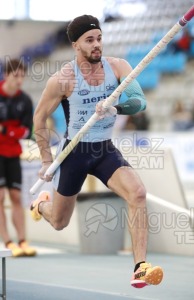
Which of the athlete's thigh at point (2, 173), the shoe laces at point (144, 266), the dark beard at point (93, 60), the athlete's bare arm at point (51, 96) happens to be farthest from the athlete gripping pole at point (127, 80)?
the athlete's thigh at point (2, 173)

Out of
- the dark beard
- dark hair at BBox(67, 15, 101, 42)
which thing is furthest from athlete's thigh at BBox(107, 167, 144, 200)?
dark hair at BBox(67, 15, 101, 42)

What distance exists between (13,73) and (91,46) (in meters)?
2.92

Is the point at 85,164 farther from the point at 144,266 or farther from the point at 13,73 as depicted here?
the point at 13,73

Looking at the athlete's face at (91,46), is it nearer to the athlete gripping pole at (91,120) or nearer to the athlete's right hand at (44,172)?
the athlete gripping pole at (91,120)

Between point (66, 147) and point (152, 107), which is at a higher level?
point (152, 107)

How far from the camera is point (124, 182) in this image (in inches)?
237

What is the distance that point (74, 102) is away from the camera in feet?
20.5

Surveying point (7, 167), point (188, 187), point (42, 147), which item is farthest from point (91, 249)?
point (188, 187)

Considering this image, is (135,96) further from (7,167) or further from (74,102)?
(7,167)

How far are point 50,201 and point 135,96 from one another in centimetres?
147

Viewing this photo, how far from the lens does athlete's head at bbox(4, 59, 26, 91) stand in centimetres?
887

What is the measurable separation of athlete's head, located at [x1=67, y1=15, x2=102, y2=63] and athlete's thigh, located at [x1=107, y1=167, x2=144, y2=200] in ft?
2.68

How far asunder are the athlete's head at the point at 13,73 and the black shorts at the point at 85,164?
8.65 feet

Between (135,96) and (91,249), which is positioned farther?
(91,249)
